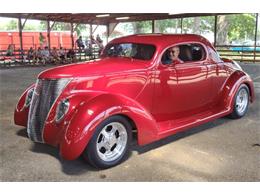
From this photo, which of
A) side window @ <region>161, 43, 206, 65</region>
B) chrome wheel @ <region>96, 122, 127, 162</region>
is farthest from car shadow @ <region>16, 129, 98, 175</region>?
side window @ <region>161, 43, 206, 65</region>

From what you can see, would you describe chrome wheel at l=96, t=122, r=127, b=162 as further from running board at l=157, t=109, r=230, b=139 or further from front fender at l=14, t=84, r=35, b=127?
front fender at l=14, t=84, r=35, b=127

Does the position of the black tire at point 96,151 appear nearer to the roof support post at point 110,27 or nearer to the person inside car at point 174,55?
the person inside car at point 174,55

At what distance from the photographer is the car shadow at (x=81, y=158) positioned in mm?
3568

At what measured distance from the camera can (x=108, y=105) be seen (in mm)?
3545

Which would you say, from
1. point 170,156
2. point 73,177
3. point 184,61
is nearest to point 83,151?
point 73,177

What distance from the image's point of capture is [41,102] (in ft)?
13.0

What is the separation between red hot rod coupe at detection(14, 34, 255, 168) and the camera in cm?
351

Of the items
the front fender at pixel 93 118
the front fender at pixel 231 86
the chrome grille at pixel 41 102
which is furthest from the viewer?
the front fender at pixel 231 86

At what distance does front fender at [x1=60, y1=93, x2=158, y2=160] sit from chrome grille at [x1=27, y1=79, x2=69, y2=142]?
1.49ft

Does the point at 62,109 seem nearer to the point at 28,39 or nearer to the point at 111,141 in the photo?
the point at 111,141

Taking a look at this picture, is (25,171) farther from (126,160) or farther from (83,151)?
(126,160)

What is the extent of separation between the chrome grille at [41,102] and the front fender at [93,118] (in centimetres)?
46

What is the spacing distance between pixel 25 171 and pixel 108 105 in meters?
1.19

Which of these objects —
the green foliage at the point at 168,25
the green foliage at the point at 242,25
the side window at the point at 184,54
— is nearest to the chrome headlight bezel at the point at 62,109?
the side window at the point at 184,54
